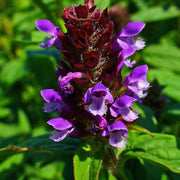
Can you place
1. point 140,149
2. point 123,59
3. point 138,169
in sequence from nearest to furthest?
point 123,59 < point 140,149 < point 138,169

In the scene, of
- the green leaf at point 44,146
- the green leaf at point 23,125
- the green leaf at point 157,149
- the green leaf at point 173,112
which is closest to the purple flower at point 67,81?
the green leaf at point 44,146

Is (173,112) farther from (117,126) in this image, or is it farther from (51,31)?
(51,31)

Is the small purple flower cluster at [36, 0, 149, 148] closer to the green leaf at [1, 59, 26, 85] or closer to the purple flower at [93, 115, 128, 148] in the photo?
the purple flower at [93, 115, 128, 148]

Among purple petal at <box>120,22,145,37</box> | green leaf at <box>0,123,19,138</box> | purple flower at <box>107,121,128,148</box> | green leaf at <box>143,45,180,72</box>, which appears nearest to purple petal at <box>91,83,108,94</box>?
purple flower at <box>107,121,128,148</box>

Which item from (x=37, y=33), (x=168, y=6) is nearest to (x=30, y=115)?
(x=37, y=33)

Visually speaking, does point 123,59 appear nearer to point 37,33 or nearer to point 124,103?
point 124,103

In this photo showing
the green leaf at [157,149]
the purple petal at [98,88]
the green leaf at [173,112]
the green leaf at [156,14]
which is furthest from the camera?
the green leaf at [156,14]

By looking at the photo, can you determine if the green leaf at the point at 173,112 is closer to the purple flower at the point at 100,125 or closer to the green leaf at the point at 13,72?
the purple flower at the point at 100,125
